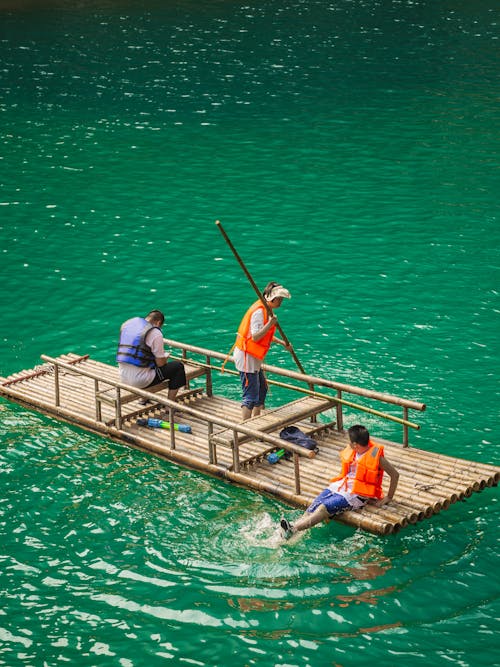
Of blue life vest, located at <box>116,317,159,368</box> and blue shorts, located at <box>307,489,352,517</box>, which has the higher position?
blue life vest, located at <box>116,317,159,368</box>

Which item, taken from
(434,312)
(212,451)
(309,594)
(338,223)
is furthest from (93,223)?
(309,594)

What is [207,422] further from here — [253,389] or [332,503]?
[332,503]

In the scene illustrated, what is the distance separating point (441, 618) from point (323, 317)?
32.2ft

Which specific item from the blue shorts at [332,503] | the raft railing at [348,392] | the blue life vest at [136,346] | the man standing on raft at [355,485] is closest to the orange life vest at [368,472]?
the man standing on raft at [355,485]

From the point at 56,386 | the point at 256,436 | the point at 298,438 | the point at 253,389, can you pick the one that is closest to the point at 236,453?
the point at 256,436

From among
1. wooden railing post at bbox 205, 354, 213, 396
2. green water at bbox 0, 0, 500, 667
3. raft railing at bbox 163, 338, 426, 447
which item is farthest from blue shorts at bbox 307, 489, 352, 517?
wooden railing post at bbox 205, 354, 213, 396

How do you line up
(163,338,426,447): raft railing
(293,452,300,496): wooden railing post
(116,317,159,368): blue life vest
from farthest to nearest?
(116,317,159,368): blue life vest
(163,338,426,447): raft railing
(293,452,300,496): wooden railing post

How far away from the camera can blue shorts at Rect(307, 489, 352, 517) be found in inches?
501

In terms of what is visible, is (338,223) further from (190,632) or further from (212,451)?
(190,632)

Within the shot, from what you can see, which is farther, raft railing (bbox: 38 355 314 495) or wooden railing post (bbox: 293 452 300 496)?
raft railing (bbox: 38 355 314 495)

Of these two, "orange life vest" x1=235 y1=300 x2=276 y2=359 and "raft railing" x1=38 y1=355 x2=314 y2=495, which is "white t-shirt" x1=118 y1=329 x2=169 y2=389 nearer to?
"raft railing" x1=38 y1=355 x2=314 y2=495

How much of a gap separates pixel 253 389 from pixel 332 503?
2981 millimetres

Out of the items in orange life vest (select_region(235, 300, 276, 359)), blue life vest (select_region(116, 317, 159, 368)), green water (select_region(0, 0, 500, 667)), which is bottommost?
green water (select_region(0, 0, 500, 667))

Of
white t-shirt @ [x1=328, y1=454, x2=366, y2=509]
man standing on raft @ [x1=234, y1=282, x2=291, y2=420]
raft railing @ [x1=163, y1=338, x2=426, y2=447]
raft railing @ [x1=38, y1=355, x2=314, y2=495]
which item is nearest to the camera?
white t-shirt @ [x1=328, y1=454, x2=366, y2=509]
